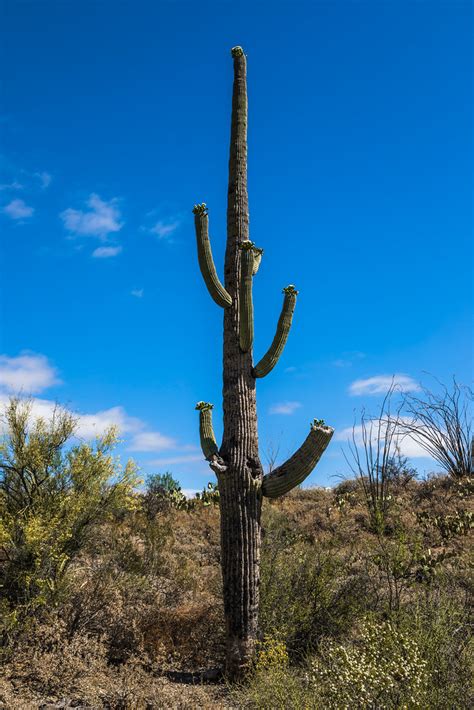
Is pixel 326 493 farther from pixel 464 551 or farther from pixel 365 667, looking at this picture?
pixel 365 667

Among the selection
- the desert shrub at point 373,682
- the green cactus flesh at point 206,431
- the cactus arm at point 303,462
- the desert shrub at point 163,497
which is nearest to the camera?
the desert shrub at point 373,682

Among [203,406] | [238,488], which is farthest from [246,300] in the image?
[238,488]

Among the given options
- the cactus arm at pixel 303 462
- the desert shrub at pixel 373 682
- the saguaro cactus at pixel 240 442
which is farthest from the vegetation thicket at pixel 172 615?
the cactus arm at pixel 303 462

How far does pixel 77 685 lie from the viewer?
743 cm

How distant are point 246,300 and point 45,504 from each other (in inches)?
170

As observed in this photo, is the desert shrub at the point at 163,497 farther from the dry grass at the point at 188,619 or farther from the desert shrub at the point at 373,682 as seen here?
the desert shrub at the point at 373,682

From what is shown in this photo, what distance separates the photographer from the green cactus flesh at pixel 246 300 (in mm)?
8719

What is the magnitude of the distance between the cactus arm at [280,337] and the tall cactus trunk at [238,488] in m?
0.17

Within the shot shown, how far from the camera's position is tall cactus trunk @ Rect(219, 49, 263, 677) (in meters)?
8.03

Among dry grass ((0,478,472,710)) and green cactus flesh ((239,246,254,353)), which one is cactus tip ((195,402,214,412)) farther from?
dry grass ((0,478,472,710))

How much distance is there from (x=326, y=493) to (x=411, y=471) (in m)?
2.90

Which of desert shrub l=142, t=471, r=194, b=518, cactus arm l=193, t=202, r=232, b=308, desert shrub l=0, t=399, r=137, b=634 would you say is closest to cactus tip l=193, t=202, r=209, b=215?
cactus arm l=193, t=202, r=232, b=308

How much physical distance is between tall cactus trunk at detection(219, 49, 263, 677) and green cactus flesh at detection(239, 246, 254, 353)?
13 centimetres

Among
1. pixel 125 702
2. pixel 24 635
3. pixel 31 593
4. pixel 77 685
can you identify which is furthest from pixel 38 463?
pixel 125 702
